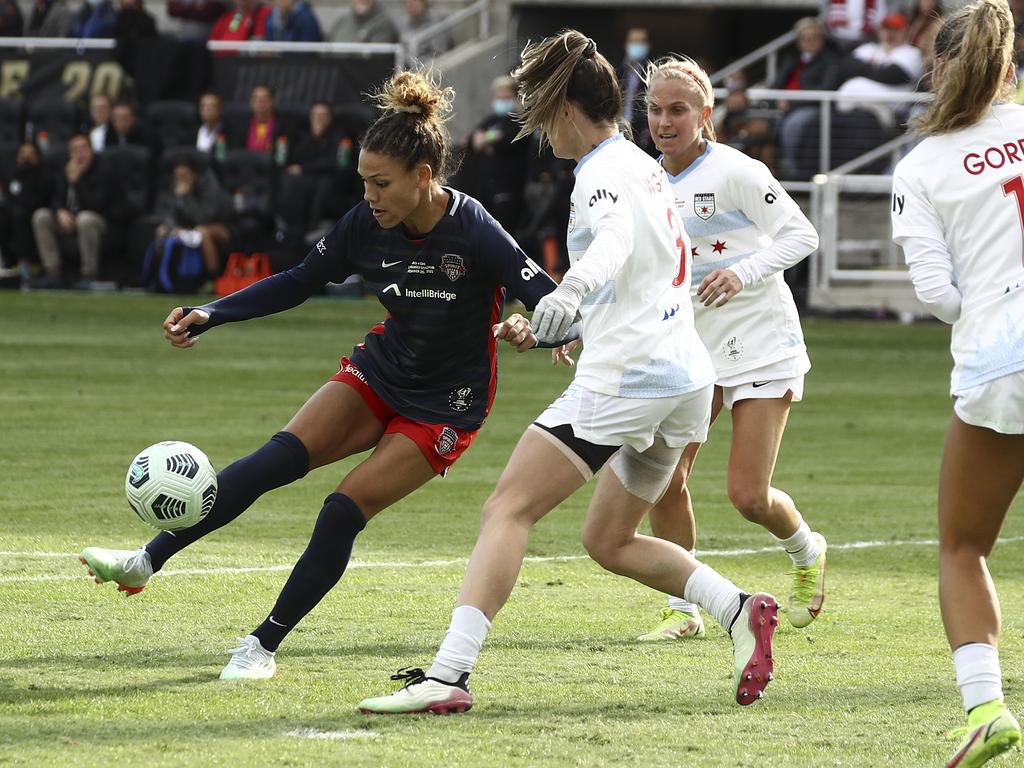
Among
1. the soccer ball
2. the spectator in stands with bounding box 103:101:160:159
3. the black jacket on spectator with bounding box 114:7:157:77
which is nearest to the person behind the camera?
the soccer ball

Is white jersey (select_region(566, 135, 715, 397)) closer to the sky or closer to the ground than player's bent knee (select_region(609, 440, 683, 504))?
closer to the sky

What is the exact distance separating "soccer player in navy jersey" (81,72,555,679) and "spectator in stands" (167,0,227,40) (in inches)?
797

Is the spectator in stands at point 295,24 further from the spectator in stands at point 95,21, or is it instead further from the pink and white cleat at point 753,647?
the pink and white cleat at point 753,647

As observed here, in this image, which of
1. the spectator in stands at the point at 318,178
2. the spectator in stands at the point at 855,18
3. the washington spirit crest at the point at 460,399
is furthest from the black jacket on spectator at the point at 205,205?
the washington spirit crest at the point at 460,399

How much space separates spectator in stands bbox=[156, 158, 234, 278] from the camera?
22219 mm

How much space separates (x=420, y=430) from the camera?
6047 millimetres

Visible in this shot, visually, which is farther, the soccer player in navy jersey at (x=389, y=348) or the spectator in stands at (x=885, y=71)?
the spectator in stands at (x=885, y=71)

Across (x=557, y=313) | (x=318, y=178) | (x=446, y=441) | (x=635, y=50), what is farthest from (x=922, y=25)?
(x=557, y=313)

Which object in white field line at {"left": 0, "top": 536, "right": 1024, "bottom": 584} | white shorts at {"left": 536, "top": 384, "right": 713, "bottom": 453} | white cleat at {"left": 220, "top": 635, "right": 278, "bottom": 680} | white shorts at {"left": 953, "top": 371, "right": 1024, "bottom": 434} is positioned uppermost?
white shorts at {"left": 953, "top": 371, "right": 1024, "bottom": 434}

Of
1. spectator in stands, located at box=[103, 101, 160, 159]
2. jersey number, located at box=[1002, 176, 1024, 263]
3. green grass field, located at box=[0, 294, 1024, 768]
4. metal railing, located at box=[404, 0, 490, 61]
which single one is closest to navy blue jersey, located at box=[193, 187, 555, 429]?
green grass field, located at box=[0, 294, 1024, 768]

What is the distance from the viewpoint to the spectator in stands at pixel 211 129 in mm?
22875

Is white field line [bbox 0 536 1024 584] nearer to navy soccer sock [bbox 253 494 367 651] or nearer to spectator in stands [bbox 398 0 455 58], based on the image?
navy soccer sock [bbox 253 494 367 651]

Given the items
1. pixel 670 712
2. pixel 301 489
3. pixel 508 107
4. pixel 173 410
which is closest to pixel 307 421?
pixel 670 712

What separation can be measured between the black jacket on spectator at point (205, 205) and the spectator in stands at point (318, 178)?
71 centimetres
